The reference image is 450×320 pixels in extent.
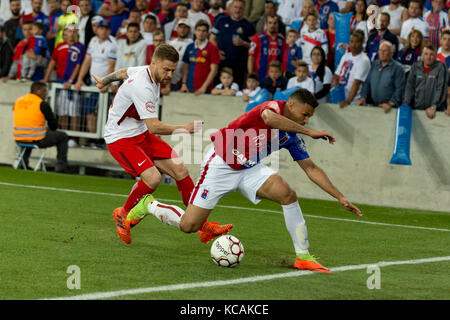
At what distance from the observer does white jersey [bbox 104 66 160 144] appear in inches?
322

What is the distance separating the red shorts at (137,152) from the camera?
8609 millimetres

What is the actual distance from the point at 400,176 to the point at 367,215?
146 centimetres

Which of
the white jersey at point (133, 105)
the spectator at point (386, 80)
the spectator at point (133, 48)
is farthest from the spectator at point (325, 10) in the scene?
the white jersey at point (133, 105)

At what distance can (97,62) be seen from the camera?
52.5 feet

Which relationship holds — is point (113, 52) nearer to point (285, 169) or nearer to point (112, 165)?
point (112, 165)

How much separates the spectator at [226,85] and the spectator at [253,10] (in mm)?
2347

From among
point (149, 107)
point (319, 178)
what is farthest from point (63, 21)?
point (319, 178)

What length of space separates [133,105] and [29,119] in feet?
24.4

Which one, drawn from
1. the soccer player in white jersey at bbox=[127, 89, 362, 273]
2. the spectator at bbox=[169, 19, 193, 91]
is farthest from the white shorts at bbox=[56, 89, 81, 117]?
the soccer player in white jersey at bbox=[127, 89, 362, 273]

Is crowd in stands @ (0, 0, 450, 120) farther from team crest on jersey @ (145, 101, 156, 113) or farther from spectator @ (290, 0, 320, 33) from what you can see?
team crest on jersey @ (145, 101, 156, 113)

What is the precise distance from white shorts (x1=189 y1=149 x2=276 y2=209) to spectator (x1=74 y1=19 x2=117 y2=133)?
8.76 m
